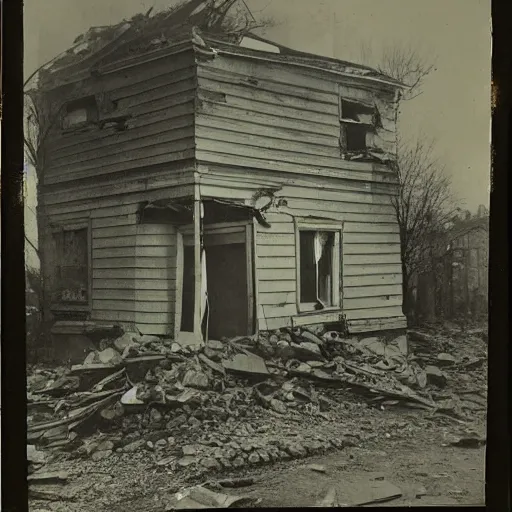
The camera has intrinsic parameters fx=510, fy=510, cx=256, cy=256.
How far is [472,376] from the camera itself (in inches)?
99.9

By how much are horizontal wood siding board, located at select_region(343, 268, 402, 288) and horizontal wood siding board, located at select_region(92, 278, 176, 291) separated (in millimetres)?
881

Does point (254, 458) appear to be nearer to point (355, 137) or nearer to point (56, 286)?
point (56, 286)

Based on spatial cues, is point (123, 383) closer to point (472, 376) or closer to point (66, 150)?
point (66, 150)

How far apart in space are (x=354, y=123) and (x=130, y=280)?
4.59ft

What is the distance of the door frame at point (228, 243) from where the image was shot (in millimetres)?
2455

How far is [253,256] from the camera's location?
8.20ft

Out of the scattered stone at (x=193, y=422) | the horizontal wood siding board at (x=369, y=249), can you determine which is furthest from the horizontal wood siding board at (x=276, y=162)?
the scattered stone at (x=193, y=422)

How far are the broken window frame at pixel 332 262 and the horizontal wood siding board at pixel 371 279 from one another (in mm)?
41

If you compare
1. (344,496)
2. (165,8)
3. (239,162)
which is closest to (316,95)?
(239,162)

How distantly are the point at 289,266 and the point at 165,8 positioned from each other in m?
1.38

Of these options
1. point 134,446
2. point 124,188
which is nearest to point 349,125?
point 124,188

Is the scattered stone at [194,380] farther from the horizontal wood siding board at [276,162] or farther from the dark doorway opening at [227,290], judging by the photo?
the horizontal wood siding board at [276,162]

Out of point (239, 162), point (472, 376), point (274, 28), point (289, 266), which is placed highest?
point (274, 28)

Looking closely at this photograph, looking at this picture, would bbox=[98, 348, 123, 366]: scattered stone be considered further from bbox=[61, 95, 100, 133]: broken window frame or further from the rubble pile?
bbox=[61, 95, 100, 133]: broken window frame
